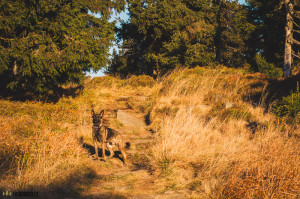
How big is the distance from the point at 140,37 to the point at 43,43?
14374 millimetres

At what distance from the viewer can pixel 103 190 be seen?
3.36 meters

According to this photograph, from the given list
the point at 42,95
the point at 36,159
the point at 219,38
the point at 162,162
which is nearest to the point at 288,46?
the point at 219,38

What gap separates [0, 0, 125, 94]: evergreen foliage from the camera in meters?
7.77

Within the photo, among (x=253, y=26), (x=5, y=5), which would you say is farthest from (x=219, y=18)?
(x=5, y=5)

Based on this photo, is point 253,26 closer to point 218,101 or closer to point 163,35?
point 163,35

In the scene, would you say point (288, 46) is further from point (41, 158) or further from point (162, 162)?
point (41, 158)

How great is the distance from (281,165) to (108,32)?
11652mm

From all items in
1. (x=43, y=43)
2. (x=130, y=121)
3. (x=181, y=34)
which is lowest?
(x=130, y=121)

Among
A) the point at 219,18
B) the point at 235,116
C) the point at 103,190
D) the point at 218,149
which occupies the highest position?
the point at 219,18

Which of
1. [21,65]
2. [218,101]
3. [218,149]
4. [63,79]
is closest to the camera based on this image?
[218,149]

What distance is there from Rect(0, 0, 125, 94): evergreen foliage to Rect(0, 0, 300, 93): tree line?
34 millimetres

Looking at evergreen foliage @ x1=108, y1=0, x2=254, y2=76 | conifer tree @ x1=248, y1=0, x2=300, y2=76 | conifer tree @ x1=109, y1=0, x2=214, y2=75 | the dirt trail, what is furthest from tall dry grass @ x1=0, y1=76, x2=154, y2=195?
conifer tree @ x1=248, y1=0, x2=300, y2=76

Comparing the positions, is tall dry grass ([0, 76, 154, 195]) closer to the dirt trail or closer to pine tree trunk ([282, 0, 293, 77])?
the dirt trail

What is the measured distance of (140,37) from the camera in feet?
71.3
